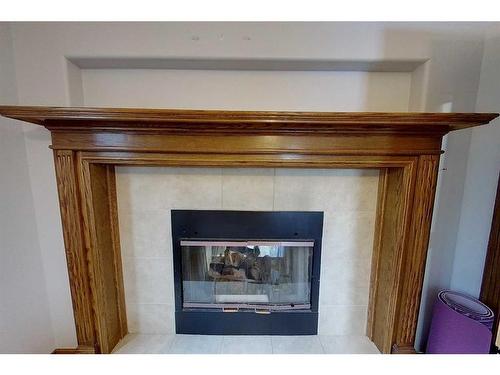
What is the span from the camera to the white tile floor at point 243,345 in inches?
60.1

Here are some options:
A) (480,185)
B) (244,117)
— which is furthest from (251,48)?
(480,185)

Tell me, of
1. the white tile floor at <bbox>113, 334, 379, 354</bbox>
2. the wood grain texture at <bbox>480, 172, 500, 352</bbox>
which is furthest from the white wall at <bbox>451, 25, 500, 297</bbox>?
the white tile floor at <bbox>113, 334, 379, 354</bbox>

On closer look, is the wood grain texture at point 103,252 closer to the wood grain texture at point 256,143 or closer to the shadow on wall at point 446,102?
the wood grain texture at point 256,143

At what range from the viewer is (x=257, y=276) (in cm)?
165

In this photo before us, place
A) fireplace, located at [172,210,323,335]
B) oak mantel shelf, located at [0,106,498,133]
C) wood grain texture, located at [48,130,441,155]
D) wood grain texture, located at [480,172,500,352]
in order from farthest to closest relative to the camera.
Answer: fireplace, located at [172,210,323,335], wood grain texture, located at [480,172,500,352], wood grain texture, located at [48,130,441,155], oak mantel shelf, located at [0,106,498,133]

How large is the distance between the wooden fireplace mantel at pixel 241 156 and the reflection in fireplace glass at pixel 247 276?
0.47 m

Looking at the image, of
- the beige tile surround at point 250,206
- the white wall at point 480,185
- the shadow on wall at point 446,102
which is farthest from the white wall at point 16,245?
the white wall at point 480,185

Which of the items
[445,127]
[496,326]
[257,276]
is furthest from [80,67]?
[496,326]

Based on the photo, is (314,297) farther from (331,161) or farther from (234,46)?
(234,46)

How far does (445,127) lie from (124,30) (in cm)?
160

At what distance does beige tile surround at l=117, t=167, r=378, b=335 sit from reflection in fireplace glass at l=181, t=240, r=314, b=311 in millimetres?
119

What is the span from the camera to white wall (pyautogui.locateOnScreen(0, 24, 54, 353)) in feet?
4.14

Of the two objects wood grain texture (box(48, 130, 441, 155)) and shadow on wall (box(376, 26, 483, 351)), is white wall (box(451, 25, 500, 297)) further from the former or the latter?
wood grain texture (box(48, 130, 441, 155))

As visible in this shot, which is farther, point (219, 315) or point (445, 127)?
point (219, 315)
